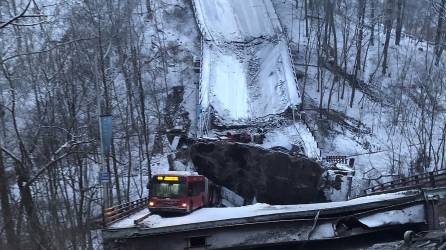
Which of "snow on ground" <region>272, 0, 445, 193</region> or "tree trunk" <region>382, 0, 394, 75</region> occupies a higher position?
"tree trunk" <region>382, 0, 394, 75</region>

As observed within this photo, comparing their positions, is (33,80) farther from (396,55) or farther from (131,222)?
(396,55)

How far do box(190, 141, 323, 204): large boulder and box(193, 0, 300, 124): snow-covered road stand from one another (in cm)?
711

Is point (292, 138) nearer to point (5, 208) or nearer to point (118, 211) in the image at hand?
point (118, 211)

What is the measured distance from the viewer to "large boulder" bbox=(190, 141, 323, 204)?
22797 millimetres

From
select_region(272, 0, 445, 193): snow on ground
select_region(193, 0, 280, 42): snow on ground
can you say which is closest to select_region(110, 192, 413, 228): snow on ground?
select_region(272, 0, 445, 193): snow on ground

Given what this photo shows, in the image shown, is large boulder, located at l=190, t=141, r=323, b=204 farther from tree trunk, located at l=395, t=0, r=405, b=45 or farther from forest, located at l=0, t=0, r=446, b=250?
tree trunk, located at l=395, t=0, r=405, b=45

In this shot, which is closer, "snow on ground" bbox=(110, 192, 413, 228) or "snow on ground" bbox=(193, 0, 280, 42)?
"snow on ground" bbox=(110, 192, 413, 228)

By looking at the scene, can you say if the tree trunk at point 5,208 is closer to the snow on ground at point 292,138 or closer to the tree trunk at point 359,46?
the snow on ground at point 292,138

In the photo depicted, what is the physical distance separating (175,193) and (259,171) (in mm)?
4904

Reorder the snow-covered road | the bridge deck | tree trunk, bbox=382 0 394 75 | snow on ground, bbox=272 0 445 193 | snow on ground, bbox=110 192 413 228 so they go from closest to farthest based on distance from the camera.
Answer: the bridge deck
snow on ground, bbox=110 192 413 228
the snow-covered road
snow on ground, bbox=272 0 445 193
tree trunk, bbox=382 0 394 75

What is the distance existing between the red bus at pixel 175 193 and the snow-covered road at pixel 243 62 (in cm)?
1038

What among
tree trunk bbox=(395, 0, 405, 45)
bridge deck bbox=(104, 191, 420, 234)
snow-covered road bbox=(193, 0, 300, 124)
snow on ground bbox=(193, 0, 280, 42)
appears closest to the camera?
bridge deck bbox=(104, 191, 420, 234)

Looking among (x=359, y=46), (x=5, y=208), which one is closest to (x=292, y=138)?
(x=5, y=208)

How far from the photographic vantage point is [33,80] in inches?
1223
